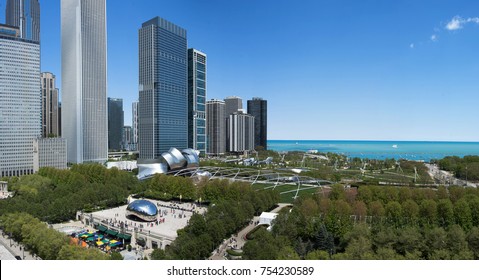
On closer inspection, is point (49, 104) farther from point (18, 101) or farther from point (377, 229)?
point (377, 229)

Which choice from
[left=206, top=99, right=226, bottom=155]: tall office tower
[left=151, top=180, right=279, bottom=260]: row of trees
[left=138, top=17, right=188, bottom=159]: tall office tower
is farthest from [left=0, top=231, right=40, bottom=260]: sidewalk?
[left=206, top=99, right=226, bottom=155]: tall office tower

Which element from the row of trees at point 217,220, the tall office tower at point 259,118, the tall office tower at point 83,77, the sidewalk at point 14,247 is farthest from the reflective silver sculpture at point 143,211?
the tall office tower at point 259,118

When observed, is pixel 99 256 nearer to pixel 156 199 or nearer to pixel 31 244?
pixel 31 244

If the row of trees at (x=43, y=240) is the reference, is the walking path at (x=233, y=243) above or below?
below

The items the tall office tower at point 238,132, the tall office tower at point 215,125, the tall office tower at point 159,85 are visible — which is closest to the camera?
the tall office tower at point 159,85

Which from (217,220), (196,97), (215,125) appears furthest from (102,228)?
(215,125)

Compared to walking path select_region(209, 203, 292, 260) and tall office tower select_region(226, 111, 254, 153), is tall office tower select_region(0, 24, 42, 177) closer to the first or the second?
walking path select_region(209, 203, 292, 260)

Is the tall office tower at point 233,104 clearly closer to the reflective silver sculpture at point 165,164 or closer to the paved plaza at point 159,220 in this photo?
the reflective silver sculpture at point 165,164
